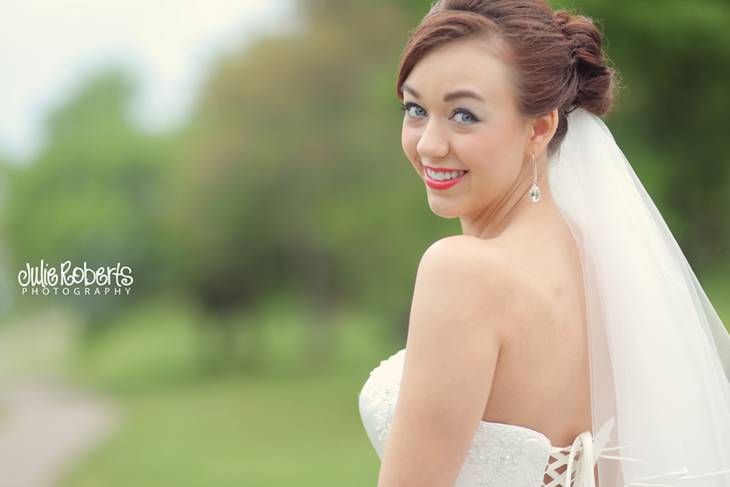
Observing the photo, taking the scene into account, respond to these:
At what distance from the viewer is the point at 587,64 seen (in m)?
1.58

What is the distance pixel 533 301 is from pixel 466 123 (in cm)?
31

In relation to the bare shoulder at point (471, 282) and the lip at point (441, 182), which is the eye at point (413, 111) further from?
the bare shoulder at point (471, 282)

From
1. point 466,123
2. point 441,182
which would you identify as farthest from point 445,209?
point 466,123

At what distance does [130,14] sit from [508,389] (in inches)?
560

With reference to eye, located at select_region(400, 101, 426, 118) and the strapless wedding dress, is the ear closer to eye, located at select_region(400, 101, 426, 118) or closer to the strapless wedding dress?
eye, located at select_region(400, 101, 426, 118)

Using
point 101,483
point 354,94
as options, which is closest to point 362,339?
point 354,94

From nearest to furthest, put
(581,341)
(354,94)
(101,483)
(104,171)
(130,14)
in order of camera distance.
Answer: (581,341) → (101,483) → (354,94) → (104,171) → (130,14)

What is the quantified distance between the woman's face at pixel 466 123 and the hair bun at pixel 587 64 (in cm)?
20

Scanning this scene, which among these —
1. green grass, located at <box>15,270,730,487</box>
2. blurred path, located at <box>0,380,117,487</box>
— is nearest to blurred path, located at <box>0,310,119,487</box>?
blurred path, located at <box>0,380,117,487</box>

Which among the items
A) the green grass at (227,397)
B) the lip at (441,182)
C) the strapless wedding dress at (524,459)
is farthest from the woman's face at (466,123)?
the green grass at (227,397)

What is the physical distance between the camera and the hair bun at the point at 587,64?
1.55 meters

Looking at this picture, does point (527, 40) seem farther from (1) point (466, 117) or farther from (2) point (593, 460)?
(2) point (593, 460)

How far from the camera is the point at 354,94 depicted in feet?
40.4

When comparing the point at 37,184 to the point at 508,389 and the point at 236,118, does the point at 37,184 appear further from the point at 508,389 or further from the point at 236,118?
the point at 508,389
